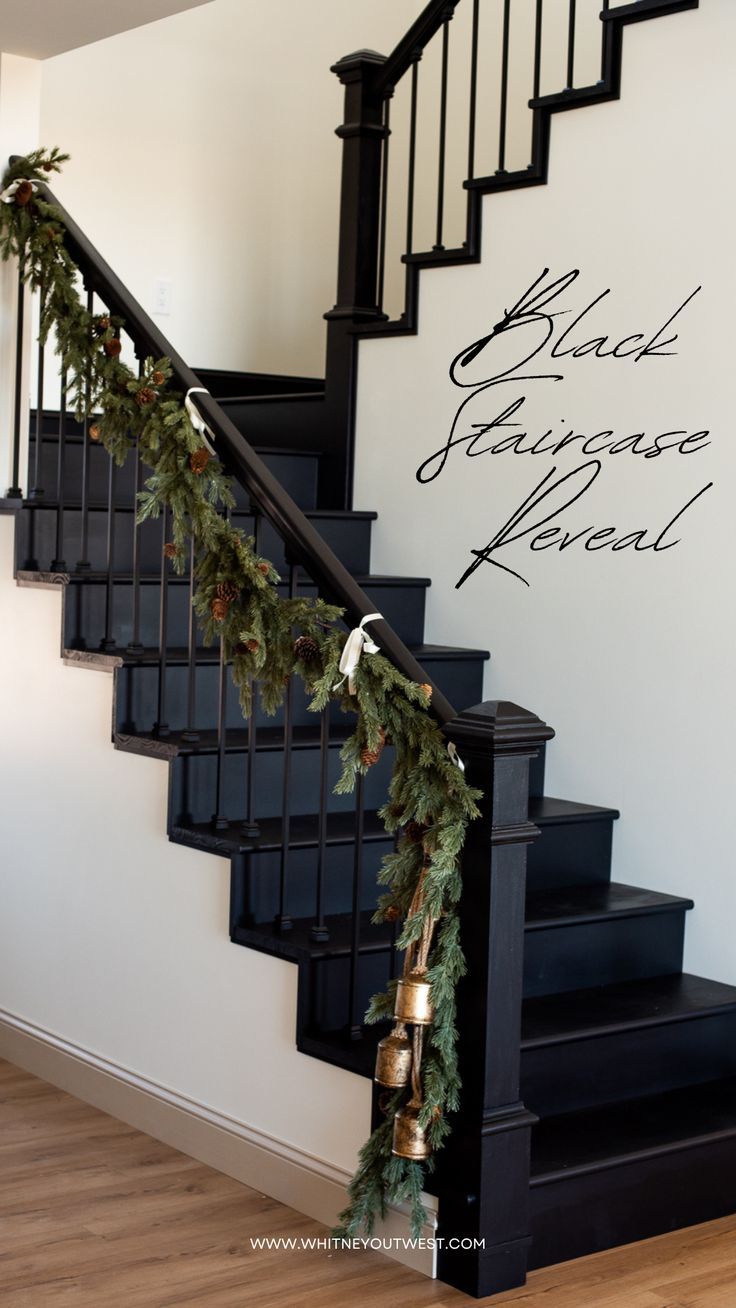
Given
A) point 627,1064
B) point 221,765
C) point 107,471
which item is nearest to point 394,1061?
point 627,1064

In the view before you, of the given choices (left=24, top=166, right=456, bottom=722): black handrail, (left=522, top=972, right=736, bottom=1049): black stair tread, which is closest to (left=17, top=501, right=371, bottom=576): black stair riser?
(left=24, top=166, right=456, bottom=722): black handrail

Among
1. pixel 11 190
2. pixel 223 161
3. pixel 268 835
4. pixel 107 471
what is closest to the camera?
pixel 268 835

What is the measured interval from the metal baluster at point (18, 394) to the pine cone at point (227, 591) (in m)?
1.06

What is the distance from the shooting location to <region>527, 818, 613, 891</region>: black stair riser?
3.74m

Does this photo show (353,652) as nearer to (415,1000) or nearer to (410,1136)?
(415,1000)

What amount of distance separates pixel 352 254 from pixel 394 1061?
2.79 m

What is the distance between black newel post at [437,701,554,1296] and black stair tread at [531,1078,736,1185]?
14 centimetres

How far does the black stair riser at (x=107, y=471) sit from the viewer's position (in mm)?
4352

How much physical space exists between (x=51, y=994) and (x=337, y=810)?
894 mm

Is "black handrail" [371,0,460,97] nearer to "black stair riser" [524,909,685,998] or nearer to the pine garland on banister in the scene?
the pine garland on banister

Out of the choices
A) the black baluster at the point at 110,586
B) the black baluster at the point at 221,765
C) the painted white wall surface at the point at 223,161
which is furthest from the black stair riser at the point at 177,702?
the painted white wall surface at the point at 223,161

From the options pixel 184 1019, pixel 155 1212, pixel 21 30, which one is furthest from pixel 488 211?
pixel 155 1212

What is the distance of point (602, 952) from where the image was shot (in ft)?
11.6

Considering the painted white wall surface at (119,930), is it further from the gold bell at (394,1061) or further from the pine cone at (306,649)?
the pine cone at (306,649)
